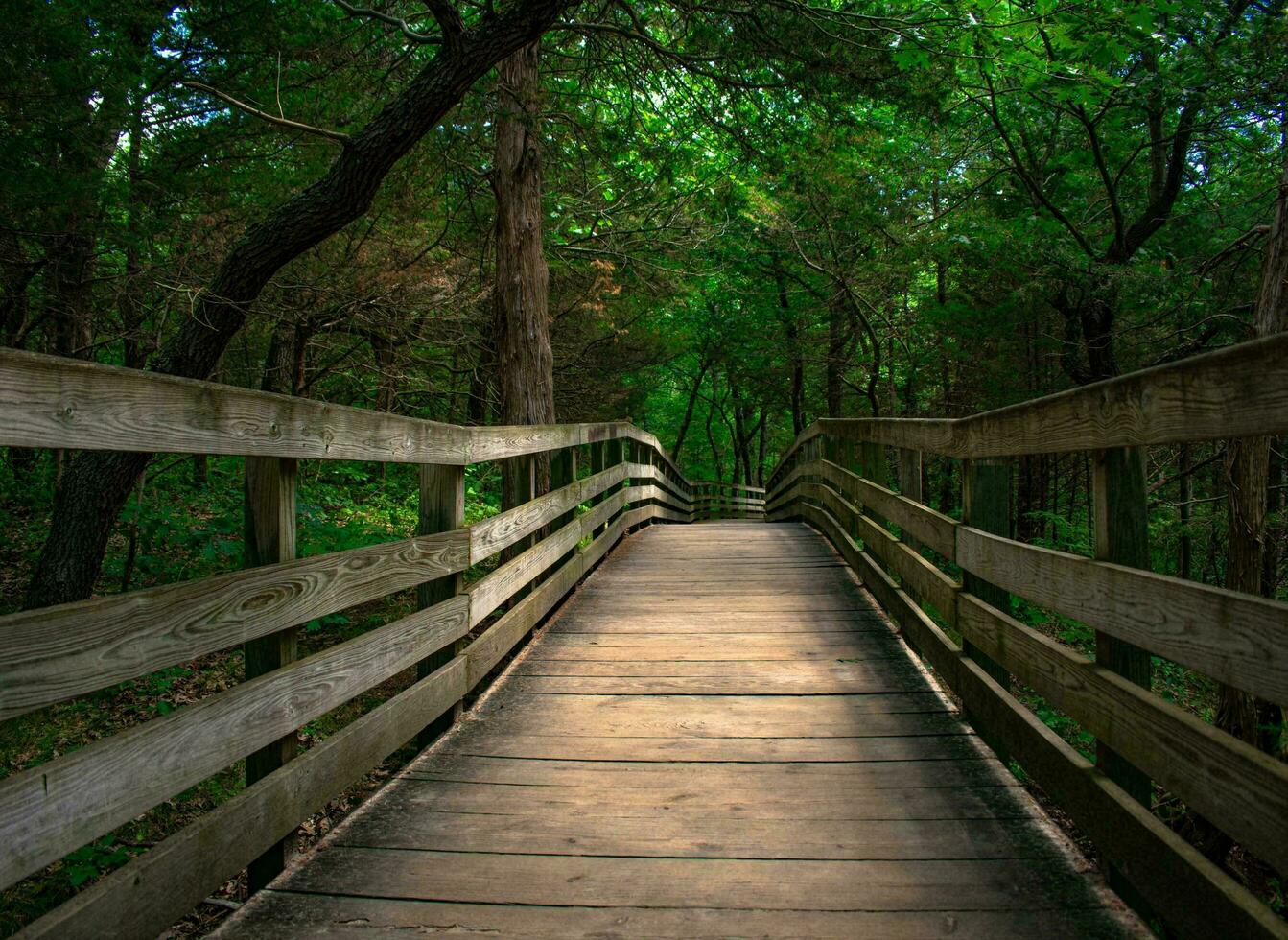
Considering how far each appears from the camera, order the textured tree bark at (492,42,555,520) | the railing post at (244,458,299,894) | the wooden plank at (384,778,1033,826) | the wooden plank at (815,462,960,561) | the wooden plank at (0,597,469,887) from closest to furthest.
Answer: the wooden plank at (0,597,469,887), the railing post at (244,458,299,894), the wooden plank at (384,778,1033,826), the wooden plank at (815,462,960,561), the textured tree bark at (492,42,555,520)

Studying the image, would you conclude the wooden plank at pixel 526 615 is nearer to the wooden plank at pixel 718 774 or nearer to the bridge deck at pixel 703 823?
Answer: the bridge deck at pixel 703 823

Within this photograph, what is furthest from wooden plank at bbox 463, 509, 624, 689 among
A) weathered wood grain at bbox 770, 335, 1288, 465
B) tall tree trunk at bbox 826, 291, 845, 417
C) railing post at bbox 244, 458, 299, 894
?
tall tree trunk at bbox 826, 291, 845, 417

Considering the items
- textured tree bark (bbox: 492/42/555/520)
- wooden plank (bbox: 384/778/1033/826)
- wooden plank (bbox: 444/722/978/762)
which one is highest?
textured tree bark (bbox: 492/42/555/520)

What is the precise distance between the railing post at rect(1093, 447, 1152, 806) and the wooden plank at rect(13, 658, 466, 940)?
7.06 feet

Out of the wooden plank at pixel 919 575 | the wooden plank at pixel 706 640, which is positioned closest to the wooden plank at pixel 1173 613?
the wooden plank at pixel 919 575

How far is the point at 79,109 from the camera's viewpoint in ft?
16.3

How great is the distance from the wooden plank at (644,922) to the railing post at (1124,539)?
0.35m

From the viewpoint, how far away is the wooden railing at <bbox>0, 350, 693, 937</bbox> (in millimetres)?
1433

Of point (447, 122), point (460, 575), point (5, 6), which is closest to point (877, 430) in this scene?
point (460, 575)

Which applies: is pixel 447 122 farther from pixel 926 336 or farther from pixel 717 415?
pixel 717 415

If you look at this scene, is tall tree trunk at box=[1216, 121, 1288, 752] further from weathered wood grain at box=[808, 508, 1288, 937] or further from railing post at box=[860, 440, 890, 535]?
weathered wood grain at box=[808, 508, 1288, 937]

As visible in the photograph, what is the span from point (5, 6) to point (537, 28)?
9.94 ft

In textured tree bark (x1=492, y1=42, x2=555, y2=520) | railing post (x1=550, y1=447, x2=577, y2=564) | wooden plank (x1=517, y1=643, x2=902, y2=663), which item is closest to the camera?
wooden plank (x1=517, y1=643, x2=902, y2=663)

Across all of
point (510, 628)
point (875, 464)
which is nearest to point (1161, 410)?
point (510, 628)
